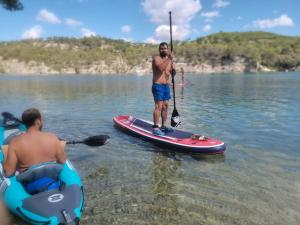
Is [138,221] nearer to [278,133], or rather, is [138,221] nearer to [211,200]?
[211,200]

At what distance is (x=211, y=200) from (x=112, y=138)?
22.2 ft

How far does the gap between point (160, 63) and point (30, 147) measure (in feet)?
21.2

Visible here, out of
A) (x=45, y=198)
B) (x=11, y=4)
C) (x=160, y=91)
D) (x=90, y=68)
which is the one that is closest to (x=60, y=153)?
(x=45, y=198)

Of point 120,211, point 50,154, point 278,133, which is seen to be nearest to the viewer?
point 50,154

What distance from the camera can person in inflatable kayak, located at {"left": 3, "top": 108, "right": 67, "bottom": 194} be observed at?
18.5 ft

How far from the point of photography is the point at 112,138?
13.5 metres

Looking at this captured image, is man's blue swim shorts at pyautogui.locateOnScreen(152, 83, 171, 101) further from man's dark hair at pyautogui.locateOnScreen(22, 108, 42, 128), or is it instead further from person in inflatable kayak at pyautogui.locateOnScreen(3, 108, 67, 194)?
man's dark hair at pyautogui.locateOnScreen(22, 108, 42, 128)

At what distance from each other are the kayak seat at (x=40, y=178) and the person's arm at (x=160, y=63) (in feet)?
20.0

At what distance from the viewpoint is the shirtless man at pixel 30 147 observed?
5.63m

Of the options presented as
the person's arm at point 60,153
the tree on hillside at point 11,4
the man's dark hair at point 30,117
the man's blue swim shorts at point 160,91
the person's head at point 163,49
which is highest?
the tree on hillside at point 11,4

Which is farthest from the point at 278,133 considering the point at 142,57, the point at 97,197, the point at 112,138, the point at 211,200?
the point at 142,57

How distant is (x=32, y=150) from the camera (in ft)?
18.7

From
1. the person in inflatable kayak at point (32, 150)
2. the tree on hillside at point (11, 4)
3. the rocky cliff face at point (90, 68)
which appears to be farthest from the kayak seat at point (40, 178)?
the rocky cliff face at point (90, 68)

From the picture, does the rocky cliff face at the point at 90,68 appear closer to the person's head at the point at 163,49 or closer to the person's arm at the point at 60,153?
the person's head at the point at 163,49
